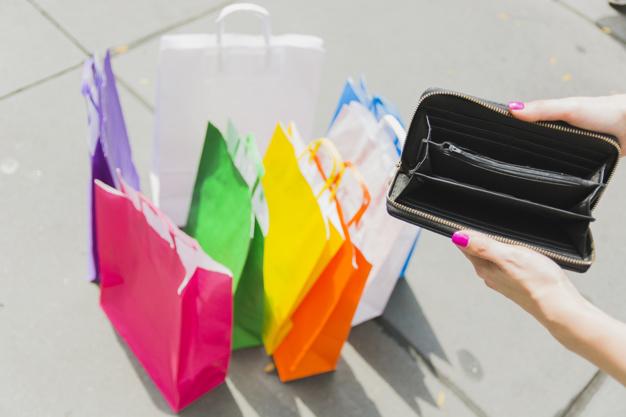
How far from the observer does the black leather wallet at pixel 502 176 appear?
1529 mm

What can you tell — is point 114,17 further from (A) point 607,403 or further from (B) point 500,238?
(A) point 607,403

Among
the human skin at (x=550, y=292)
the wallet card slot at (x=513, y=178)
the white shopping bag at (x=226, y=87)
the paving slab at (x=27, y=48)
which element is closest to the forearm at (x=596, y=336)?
the human skin at (x=550, y=292)

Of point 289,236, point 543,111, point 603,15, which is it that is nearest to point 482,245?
point 543,111

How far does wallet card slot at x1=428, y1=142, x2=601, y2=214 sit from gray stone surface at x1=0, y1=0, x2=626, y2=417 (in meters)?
0.91

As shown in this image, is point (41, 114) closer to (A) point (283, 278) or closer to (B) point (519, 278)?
(A) point (283, 278)

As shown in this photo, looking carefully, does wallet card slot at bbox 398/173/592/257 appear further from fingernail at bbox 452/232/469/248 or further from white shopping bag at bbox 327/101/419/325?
white shopping bag at bbox 327/101/419/325

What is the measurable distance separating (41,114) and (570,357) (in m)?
2.22

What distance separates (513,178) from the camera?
5.04ft

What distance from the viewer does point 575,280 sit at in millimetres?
2627

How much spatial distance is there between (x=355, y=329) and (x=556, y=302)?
93 centimetres

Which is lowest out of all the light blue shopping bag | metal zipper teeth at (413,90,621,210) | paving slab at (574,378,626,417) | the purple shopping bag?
paving slab at (574,378,626,417)

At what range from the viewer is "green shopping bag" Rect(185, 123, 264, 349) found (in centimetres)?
194

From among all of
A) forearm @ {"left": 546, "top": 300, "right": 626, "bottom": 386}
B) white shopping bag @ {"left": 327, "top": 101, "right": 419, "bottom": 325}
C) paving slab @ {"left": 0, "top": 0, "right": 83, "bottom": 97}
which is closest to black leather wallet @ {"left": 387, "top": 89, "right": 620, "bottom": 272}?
forearm @ {"left": 546, "top": 300, "right": 626, "bottom": 386}

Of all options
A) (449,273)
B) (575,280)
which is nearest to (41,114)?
(449,273)
